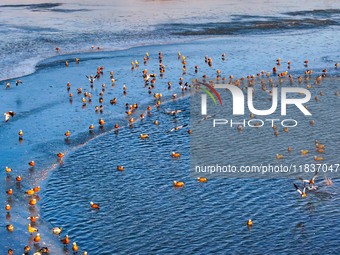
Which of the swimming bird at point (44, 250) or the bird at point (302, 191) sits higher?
the bird at point (302, 191)

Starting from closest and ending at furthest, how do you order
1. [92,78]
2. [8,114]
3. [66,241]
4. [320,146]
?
[66,241], [320,146], [8,114], [92,78]

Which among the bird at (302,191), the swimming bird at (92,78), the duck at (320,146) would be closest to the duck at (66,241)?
the bird at (302,191)

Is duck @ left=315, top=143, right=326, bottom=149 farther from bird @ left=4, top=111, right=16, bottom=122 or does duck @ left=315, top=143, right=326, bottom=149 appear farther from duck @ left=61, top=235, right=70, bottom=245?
bird @ left=4, top=111, right=16, bottom=122

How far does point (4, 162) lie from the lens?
133 ft

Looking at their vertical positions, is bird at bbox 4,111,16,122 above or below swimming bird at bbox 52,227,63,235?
above

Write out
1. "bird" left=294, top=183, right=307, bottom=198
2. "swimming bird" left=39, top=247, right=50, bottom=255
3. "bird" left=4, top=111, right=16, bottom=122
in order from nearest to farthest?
"swimming bird" left=39, top=247, right=50, bottom=255
"bird" left=294, top=183, right=307, bottom=198
"bird" left=4, top=111, right=16, bottom=122

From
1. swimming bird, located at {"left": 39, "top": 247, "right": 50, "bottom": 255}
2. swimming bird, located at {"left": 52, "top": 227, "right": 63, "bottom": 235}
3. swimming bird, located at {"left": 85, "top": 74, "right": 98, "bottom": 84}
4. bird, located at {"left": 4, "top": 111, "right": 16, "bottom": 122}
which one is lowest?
swimming bird, located at {"left": 39, "top": 247, "right": 50, "bottom": 255}

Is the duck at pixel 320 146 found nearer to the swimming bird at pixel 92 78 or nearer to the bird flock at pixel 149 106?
the bird flock at pixel 149 106

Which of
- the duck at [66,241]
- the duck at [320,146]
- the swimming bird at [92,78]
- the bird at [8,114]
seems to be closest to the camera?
the duck at [66,241]

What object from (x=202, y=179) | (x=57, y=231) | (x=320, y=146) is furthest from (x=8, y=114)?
(x=320, y=146)

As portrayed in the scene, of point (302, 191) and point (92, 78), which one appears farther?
point (92, 78)

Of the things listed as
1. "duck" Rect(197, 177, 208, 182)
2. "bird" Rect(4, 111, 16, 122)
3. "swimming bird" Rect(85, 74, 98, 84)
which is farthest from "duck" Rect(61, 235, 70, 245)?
"swimming bird" Rect(85, 74, 98, 84)

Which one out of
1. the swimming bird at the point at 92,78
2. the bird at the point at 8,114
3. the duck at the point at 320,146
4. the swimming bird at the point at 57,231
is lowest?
the swimming bird at the point at 57,231

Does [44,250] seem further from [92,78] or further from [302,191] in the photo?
[92,78]
